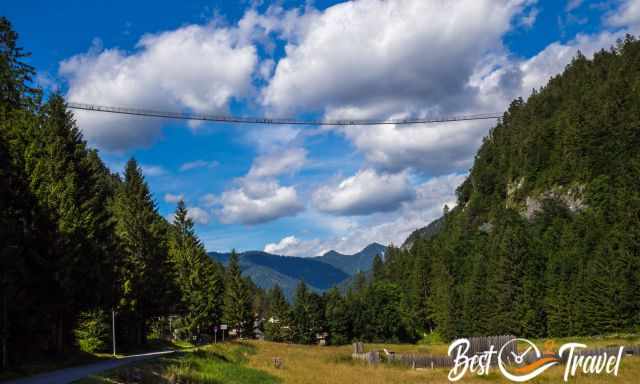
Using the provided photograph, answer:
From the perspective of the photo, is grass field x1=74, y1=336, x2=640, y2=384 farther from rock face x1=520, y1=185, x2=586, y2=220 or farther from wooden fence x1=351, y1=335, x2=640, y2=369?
rock face x1=520, y1=185, x2=586, y2=220

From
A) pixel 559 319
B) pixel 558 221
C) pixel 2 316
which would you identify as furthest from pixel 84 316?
pixel 558 221

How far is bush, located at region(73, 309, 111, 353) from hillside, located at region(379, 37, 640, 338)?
2547 inches

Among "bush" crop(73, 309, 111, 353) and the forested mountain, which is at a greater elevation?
the forested mountain

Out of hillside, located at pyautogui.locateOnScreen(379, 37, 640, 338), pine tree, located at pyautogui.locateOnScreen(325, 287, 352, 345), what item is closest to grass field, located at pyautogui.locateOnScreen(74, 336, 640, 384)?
hillside, located at pyautogui.locateOnScreen(379, 37, 640, 338)

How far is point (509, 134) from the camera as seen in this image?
18762cm

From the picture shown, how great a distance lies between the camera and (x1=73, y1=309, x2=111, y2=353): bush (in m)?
43.2

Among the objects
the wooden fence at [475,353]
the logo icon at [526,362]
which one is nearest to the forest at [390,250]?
the wooden fence at [475,353]

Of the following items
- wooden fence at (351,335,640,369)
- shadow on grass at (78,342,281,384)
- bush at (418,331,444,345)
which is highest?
shadow on grass at (78,342,281,384)

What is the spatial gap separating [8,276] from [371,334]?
96149 mm

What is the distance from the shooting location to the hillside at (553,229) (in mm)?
78062

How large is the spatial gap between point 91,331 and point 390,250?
159 metres

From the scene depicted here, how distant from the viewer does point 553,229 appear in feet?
366

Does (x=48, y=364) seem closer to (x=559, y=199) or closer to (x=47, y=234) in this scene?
(x=47, y=234)

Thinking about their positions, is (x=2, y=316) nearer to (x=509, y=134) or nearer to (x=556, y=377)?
(x=556, y=377)
